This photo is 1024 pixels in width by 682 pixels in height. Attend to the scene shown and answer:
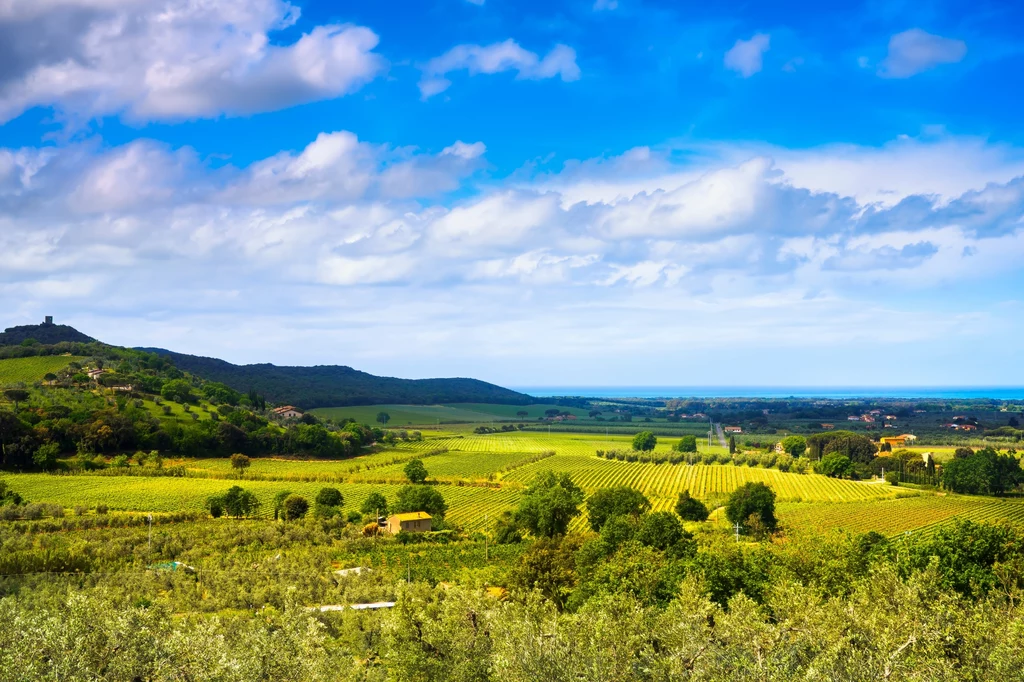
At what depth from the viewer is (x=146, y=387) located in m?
132

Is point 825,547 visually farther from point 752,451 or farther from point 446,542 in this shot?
point 752,451

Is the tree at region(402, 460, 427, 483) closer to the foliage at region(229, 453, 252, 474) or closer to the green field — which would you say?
the foliage at region(229, 453, 252, 474)

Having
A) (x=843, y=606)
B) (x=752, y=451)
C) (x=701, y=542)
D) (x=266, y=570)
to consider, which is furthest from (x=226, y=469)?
(x=752, y=451)

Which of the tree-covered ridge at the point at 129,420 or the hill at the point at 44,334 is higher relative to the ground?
the hill at the point at 44,334

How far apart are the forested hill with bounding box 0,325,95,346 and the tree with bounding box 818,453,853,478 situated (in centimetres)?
16370

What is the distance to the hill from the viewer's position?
178 m

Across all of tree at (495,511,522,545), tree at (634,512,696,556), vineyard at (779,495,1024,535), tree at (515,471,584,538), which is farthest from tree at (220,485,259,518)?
vineyard at (779,495,1024,535)

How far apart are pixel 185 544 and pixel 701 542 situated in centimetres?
3981

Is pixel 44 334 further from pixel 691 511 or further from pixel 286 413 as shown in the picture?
pixel 691 511

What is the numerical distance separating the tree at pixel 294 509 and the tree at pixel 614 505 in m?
27.7

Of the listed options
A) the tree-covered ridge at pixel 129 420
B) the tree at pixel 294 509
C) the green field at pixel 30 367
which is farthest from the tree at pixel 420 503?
the green field at pixel 30 367

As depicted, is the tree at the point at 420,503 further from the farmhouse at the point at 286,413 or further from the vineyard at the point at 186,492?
the farmhouse at the point at 286,413

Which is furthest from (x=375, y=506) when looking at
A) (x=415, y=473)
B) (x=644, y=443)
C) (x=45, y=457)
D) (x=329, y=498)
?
(x=644, y=443)

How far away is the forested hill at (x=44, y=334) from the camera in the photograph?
584 feet
